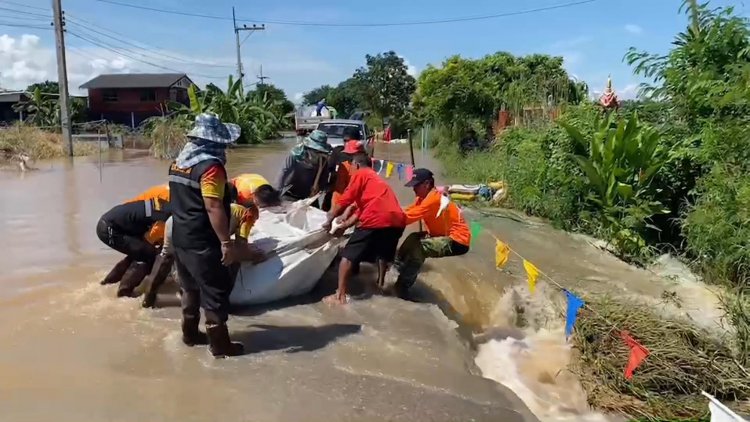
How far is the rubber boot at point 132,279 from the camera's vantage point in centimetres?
587

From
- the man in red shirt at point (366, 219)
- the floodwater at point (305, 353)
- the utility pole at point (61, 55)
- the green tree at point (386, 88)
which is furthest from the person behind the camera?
the green tree at point (386, 88)

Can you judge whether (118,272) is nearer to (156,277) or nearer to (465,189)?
(156,277)

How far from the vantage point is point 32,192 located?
45.7 ft

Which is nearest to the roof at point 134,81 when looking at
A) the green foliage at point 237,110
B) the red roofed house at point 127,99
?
the red roofed house at point 127,99

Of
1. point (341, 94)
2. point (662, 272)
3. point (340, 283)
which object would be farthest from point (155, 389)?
point (341, 94)

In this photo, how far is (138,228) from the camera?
5.74 metres

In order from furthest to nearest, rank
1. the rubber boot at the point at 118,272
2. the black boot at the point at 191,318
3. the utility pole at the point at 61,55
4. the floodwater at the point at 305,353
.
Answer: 1. the utility pole at the point at 61,55
2. the rubber boot at the point at 118,272
3. the black boot at the point at 191,318
4. the floodwater at the point at 305,353

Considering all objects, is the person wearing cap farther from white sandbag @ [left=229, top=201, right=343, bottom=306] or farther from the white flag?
the white flag

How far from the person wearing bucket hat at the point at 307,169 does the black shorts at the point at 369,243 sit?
0.99 m

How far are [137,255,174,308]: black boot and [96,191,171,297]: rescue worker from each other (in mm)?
166

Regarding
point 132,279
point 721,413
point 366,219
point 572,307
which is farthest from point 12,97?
point 721,413

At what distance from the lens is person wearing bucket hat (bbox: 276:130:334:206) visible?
6602 mm

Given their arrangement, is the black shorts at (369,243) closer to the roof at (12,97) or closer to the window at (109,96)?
the roof at (12,97)

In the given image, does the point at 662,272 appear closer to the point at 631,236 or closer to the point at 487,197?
the point at 631,236
